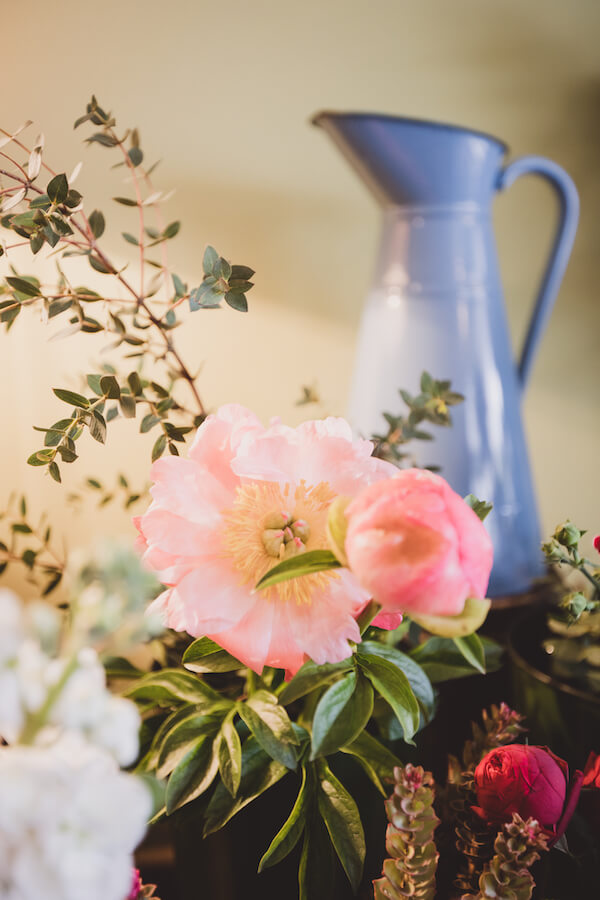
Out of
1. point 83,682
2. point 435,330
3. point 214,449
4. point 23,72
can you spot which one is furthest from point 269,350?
point 83,682

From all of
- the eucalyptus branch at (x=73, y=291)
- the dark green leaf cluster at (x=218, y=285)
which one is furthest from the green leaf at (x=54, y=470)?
the dark green leaf cluster at (x=218, y=285)

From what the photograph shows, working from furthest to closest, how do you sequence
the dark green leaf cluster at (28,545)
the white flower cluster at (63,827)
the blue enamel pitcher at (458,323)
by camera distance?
the blue enamel pitcher at (458,323), the dark green leaf cluster at (28,545), the white flower cluster at (63,827)

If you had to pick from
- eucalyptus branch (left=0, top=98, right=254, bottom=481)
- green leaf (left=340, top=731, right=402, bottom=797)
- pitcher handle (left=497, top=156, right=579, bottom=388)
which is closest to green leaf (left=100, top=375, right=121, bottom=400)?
eucalyptus branch (left=0, top=98, right=254, bottom=481)

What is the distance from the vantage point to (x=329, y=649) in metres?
0.27

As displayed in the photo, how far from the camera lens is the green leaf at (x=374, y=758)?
34 cm

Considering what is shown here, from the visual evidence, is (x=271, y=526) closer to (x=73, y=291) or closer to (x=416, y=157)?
(x=73, y=291)

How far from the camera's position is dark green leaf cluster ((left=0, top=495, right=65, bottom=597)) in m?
0.48

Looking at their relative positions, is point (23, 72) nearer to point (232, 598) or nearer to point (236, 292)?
point (236, 292)

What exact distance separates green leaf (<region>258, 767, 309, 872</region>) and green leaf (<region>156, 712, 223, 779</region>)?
5 cm

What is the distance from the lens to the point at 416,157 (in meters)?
0.57

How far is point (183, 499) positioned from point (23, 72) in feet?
1.56

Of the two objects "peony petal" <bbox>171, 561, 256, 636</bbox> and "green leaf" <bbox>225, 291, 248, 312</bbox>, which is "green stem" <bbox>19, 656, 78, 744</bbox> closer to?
"peony petal" <bbox>171, 561, 256, 636</bbox>

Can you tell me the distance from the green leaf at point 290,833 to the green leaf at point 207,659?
0.20 feet

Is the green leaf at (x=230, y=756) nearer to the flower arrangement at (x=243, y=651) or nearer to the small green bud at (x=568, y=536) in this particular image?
the flower arrangement at (x=243, y=651)
